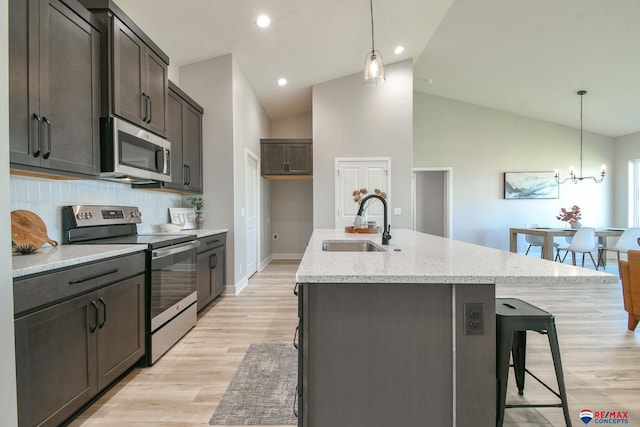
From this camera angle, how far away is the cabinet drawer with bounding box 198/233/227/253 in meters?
3.12

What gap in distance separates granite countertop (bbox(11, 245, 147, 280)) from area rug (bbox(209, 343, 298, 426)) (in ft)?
3.53

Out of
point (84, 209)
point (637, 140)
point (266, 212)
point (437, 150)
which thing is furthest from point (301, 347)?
point (637, 140)

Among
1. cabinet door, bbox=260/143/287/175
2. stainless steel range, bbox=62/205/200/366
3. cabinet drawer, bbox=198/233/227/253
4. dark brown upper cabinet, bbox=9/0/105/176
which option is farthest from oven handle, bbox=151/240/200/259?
cabinet door, bbox=260/143/287/175

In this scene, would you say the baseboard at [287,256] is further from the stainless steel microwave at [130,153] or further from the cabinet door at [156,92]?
the cabinet door at [156,92]

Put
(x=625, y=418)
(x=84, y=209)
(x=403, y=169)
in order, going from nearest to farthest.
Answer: (x=625, y=418)
(x=84, y=209)
(x=403, y=169)

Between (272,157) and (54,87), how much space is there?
158 inches

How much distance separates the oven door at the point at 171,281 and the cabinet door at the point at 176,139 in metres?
0.87

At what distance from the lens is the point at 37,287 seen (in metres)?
1.31

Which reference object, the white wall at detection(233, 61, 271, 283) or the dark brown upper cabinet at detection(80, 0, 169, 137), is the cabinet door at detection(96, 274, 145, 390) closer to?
the dark brown upper cabinet at detection(80, 0, 169, 137)

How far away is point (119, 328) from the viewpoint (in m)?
1.85

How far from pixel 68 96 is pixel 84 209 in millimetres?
824

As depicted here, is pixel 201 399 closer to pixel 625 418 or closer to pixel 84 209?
pixel 84 209

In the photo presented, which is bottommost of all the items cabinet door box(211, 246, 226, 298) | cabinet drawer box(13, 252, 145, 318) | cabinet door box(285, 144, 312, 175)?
cabinet door box(211, 246, 226, 298)

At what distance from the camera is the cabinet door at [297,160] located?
223 inches
